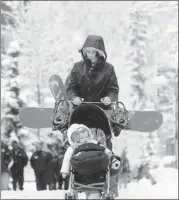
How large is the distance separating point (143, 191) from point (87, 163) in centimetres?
1399

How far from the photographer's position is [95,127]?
24.4 feet

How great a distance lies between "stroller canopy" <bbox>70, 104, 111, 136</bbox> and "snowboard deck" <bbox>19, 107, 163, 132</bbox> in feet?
2.20

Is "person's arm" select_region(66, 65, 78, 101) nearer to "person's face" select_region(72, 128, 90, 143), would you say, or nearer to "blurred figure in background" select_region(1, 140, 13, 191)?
"person's face" select_region(72, 128, 90, 143)

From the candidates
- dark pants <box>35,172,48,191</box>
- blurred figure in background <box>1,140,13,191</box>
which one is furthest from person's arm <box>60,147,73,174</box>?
dark pants <box>35,172,48,191</box>

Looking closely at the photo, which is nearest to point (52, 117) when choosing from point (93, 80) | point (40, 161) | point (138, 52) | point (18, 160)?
point (93, 80)

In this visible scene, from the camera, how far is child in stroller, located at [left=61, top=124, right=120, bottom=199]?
6.70 meters

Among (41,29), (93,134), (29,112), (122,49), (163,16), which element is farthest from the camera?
(163,16)

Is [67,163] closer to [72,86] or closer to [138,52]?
[72,86]

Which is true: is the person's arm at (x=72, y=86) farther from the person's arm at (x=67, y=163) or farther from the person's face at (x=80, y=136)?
the person's arm at (x=67, y=163)

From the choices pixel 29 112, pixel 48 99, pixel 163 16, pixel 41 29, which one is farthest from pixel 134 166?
pixel 29 112

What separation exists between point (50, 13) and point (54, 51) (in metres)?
8.44

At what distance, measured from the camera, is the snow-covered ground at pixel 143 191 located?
13.9 metres

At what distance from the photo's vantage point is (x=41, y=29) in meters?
26.6

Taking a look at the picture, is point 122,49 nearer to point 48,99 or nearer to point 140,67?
point 140,67
